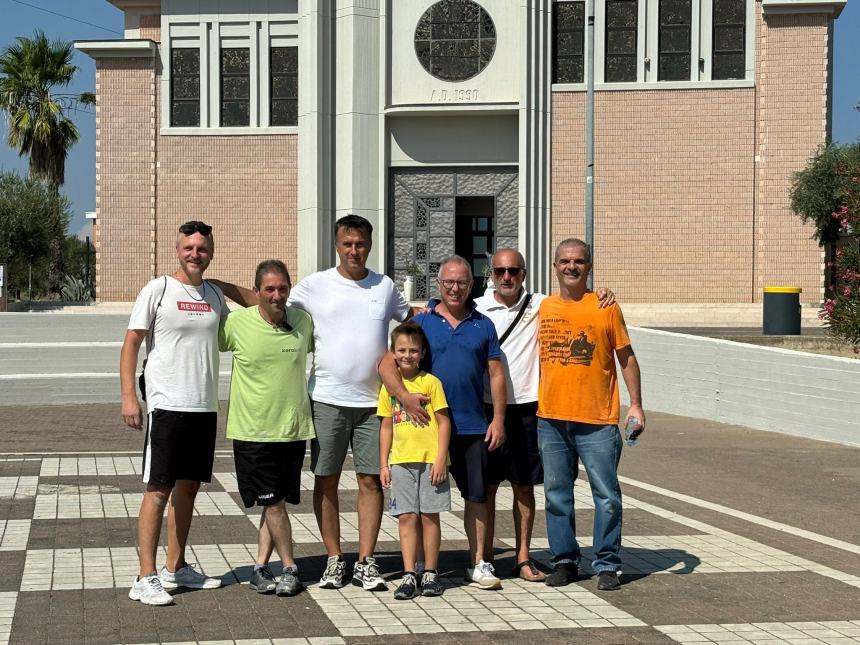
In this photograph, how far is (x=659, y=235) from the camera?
35.6 meters

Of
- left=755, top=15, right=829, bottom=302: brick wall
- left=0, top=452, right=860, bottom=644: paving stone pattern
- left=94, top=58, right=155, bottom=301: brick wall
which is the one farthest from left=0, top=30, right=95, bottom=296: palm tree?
left=0, top=452, right=860, bottom=644: paving stone pattern

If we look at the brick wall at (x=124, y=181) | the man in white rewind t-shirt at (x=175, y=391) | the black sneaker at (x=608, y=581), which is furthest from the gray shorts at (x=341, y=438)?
the brick wall at (x=124, y=181)

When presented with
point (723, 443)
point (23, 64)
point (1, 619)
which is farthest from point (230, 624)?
point (23, 64)

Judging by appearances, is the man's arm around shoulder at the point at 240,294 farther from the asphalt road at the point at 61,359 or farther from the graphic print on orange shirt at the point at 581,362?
the asphalt road at the point at 61,359

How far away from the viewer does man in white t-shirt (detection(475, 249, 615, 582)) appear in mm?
7406

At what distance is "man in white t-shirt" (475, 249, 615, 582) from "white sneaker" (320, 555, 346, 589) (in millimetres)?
971

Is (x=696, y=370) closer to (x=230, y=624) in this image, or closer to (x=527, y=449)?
(x=527, y=449)

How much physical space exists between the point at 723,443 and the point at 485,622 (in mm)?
9179

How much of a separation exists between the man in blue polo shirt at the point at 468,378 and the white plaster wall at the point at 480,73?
28009mm

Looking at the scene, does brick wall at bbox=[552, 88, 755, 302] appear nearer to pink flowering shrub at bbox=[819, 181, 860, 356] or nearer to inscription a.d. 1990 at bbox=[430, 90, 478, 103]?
inscription a.d. 1990 at bbox=[430, 90, 478, 103]

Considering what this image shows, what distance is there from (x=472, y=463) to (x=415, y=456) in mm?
345

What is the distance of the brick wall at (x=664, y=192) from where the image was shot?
3544cm

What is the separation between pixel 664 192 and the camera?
35.5 meters

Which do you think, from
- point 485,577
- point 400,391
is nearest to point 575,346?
point 400,391
